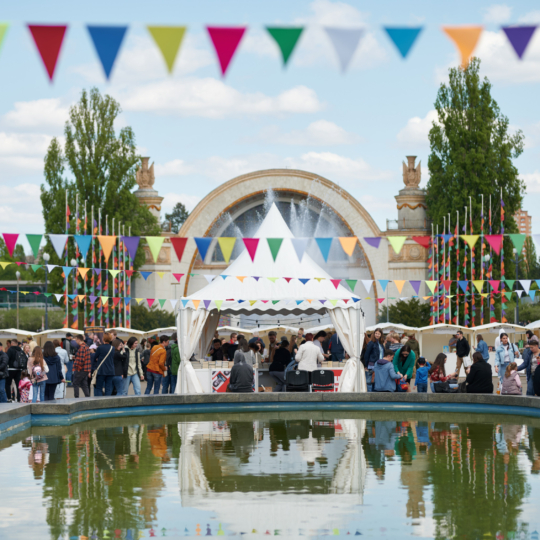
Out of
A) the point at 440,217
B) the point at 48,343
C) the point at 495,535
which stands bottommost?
the point at 495,535

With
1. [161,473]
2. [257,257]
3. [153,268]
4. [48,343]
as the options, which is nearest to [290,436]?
[161,473]

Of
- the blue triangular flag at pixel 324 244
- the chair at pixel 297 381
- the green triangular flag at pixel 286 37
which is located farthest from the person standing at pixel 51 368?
the blue triangular flag at pixel 324 244

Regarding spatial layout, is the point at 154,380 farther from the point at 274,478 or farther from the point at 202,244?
the point at 274,478

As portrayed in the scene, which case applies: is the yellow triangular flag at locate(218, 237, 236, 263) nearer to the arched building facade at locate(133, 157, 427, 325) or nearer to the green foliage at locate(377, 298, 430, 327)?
the green foliage at locate(377, 298, 430, 327)

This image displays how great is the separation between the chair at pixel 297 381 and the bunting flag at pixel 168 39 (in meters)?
8.35

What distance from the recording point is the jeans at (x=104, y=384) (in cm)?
1559

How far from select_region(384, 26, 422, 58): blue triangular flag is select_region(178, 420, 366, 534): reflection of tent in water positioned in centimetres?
458

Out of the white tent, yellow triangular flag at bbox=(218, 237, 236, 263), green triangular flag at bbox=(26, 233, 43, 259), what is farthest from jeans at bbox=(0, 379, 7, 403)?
yellow triangular flag at bbox=(218, 237, 236, 263)

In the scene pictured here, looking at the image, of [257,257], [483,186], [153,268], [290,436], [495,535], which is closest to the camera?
[495,535]

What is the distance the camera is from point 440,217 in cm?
3953

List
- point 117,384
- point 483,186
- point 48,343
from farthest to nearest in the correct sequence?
point 483,186
point 117,384
point 48,343

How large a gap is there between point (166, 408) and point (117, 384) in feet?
4.83

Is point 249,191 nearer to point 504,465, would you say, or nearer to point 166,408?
point 166,408

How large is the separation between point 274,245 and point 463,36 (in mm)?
10632
